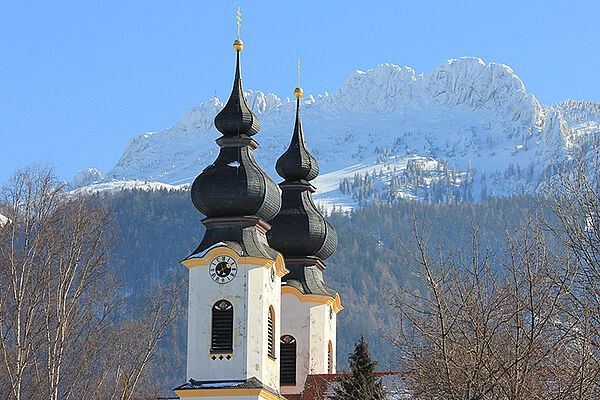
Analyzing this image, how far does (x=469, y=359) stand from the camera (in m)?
24.6

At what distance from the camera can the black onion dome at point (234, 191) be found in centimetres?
4366

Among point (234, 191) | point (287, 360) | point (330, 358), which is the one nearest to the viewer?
point (234, 191)

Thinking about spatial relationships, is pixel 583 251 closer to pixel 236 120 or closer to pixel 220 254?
pixel 220 254

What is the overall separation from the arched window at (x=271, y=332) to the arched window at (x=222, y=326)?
1660 millimetres

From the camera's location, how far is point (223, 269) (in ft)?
140

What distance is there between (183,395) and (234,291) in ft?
12.0

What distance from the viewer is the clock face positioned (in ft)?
140

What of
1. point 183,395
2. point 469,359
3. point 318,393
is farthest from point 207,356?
point 469,359

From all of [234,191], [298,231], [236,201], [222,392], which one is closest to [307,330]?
[298,231]

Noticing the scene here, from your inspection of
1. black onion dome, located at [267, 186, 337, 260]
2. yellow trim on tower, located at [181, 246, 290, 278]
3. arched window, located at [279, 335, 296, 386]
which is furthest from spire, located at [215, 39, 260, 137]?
arched window, located at [279, 335, 296, 386]

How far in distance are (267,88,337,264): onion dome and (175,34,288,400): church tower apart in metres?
5.37

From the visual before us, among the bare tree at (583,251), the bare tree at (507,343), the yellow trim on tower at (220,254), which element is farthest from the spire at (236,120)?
the bare tree at (507,343)

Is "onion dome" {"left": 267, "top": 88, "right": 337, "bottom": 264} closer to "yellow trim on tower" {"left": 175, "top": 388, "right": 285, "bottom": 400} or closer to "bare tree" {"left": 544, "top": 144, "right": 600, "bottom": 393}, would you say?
"yellow trim on tower" {"left": 175, "top": 388, "right": 285, "bottom": 400}

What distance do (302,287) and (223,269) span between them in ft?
23.8
